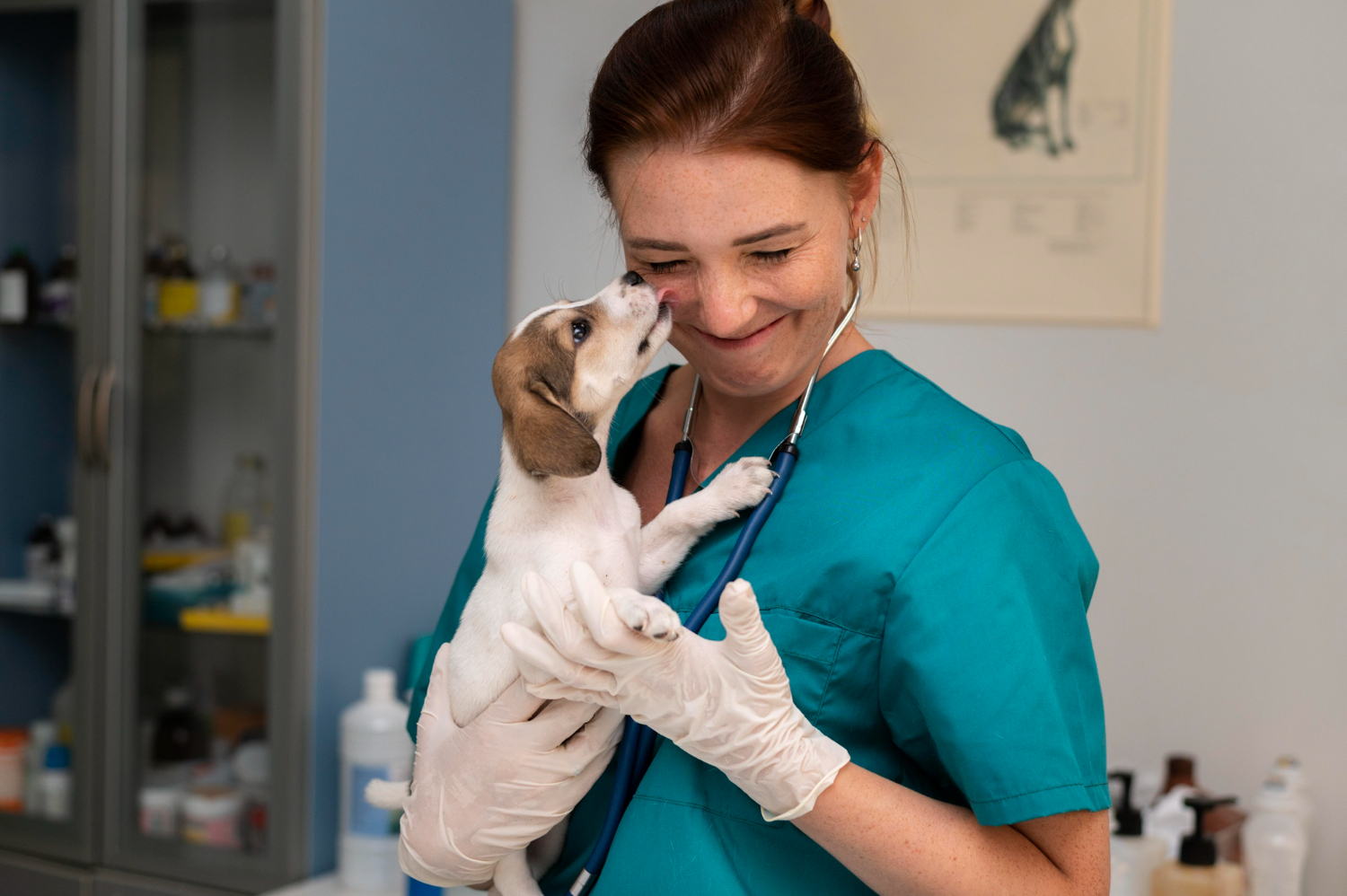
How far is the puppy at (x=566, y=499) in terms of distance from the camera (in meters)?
1.08

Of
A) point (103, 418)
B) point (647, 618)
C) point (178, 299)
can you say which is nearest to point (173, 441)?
point (103, 418)

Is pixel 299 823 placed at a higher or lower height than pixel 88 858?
higher

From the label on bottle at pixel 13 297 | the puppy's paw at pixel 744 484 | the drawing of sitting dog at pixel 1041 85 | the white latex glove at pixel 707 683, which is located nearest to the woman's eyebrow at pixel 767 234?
the puppy's paw at pixel 744 484

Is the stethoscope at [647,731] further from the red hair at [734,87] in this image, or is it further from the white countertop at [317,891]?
the white countertop at [317,891]

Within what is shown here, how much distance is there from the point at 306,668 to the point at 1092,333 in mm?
1767

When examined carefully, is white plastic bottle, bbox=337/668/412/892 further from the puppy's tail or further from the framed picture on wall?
the framed picture on wall

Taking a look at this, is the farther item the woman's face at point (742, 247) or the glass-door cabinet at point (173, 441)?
the glass-door cabinet at point (173, 441)

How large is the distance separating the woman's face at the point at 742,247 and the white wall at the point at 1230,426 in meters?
1.03

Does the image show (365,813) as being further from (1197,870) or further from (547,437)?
(1197,870)

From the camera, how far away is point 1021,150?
2215 mm

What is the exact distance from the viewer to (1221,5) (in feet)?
6.79

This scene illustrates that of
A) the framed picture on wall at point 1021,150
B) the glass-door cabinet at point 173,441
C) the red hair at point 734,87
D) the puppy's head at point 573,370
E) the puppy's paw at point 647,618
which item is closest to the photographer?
the puppy's paw at point 647,618

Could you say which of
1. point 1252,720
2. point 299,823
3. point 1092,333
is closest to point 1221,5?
point 1092,333

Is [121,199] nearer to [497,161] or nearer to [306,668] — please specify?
[497,161]
